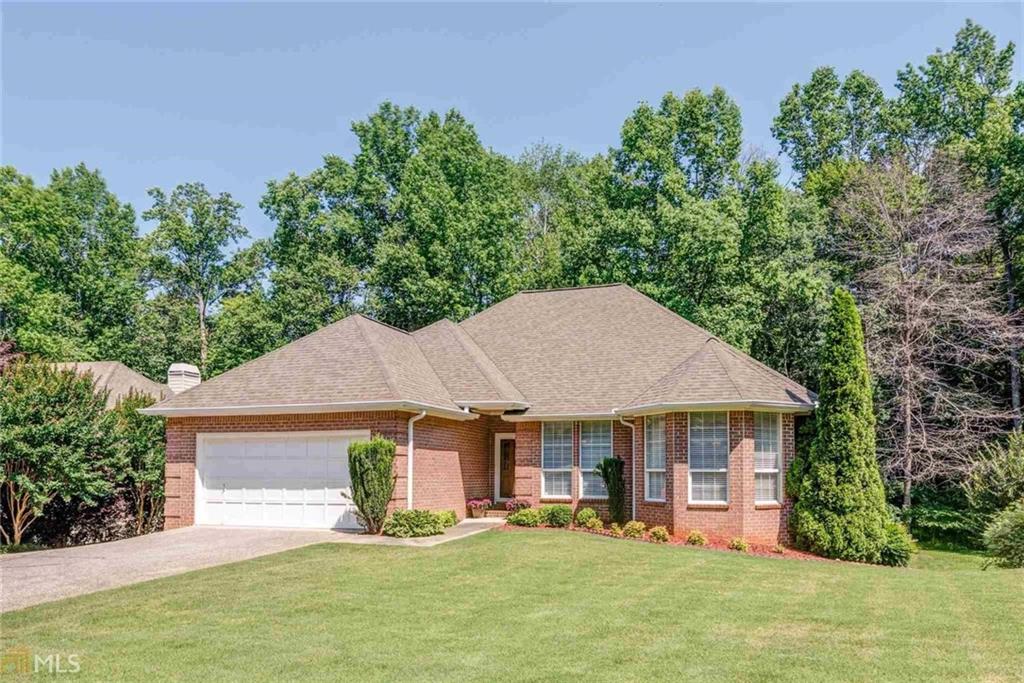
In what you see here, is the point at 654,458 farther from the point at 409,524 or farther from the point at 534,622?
the point at 534,622

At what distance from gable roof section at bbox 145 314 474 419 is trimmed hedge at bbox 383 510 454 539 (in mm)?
2265

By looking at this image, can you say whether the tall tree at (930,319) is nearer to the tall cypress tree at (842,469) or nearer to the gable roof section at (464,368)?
the tall cypress tree at (842,469)

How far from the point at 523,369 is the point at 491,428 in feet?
6.22

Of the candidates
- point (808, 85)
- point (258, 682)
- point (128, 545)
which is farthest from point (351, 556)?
point (808, 85)

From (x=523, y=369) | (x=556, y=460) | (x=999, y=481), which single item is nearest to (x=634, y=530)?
(x=556, y=460)

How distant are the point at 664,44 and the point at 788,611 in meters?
13.7

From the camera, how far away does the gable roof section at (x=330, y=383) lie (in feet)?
57.7

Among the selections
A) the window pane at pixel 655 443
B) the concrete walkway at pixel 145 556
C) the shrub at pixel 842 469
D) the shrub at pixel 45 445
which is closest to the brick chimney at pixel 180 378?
the shrub at pixel 45 445

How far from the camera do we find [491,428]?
2248 centimetres

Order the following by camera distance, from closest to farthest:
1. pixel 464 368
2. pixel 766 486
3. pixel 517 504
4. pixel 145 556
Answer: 1. pixel 145 556
2. pixel 766 486
3. pixel 517 504
4. pixel 464 368

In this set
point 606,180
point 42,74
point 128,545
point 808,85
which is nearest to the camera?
point 128,545

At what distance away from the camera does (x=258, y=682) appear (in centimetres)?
709

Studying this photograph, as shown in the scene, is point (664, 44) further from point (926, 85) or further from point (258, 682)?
point (926, 85)

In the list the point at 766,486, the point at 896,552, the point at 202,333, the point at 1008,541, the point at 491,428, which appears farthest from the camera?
Result: the point at 202,333
